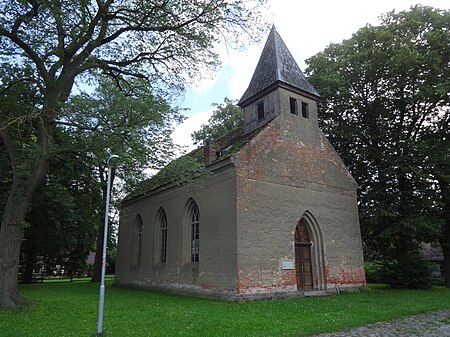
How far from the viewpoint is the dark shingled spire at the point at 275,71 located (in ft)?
64.0

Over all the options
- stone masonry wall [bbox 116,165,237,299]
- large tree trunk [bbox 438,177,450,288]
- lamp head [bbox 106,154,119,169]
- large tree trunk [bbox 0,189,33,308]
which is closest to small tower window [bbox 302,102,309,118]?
stone masonry wall [bbox 116,165,237,299]

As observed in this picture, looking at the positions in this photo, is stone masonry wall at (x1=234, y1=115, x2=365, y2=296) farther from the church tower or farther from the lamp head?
the lamp head

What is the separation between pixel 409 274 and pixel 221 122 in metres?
22.2

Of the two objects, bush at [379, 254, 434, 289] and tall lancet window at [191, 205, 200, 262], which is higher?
tall lancet window at [191, 205, 200, 262]

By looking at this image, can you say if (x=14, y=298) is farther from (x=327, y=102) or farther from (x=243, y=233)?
(x=327, y=102)

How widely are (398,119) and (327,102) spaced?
178 inches

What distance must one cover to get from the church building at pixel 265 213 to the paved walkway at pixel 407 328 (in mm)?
5934

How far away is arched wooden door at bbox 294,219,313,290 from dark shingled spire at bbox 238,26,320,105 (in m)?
7.60

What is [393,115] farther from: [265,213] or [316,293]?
[316,293]

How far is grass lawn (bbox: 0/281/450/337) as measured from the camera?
8586 millimetres

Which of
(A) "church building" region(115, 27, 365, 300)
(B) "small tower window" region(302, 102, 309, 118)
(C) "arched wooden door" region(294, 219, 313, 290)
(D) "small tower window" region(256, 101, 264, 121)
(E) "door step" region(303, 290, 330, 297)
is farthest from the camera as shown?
(B) "small tower window" region(302, 102, 309, 118)

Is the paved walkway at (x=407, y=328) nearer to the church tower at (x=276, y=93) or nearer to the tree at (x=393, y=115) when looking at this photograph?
the tree at (x=393, y=115)

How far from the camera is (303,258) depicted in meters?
17.8

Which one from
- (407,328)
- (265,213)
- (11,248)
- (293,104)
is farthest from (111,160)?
(293,104)
